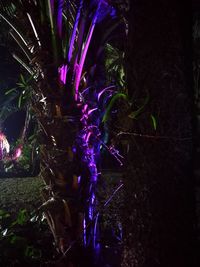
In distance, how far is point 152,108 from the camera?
245cm

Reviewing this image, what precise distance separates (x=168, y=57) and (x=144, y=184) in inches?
38.0

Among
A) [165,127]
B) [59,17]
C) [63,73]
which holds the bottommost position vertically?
[165,127]

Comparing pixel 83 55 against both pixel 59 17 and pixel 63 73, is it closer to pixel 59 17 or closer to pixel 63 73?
pixel 63 73

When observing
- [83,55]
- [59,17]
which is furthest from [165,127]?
[59,17]

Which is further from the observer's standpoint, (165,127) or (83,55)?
(83,55)

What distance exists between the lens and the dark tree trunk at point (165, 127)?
2428 millimetres

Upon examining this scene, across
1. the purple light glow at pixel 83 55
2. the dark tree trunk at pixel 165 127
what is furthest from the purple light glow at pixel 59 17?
the dark tree trunk at pixel 165 127

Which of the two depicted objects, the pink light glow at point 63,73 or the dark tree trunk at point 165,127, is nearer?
the dark tree trunk at point 165,127

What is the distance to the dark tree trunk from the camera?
243 centimetres

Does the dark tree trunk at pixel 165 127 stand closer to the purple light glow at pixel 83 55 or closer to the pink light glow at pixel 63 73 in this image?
the purple light glow at pixel 83 55

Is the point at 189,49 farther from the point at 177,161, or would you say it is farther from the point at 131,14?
the point at 177,161

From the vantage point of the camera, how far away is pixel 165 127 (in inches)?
96.0

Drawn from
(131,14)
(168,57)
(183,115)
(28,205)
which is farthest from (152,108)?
(28,205)

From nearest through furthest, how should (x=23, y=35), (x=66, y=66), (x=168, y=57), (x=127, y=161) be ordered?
(x=168, y=57)
(x=127, y=161)
(x=66, y=66)
(x=23, y=35)
